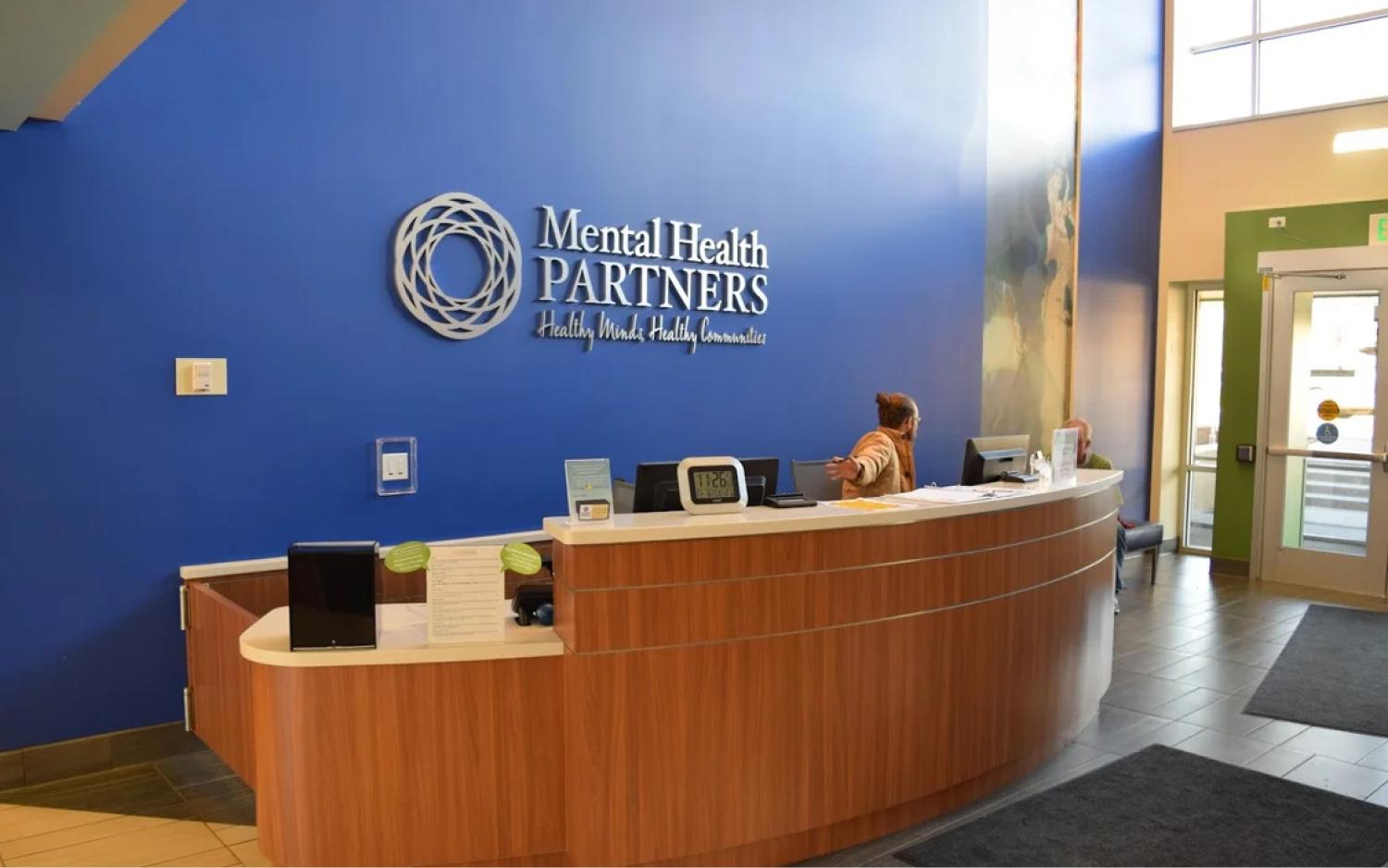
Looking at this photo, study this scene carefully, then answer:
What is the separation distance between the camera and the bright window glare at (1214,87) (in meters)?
9.72

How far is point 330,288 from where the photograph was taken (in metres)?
4.77

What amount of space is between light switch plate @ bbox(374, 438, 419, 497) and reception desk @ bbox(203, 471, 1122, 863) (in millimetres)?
1378

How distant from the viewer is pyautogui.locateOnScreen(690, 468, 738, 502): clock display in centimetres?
353

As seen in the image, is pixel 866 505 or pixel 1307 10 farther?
pixel 1307 10

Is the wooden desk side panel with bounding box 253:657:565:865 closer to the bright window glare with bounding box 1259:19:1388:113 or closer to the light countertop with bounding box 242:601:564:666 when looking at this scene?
the light countertop with bounding box 242:601:564:666

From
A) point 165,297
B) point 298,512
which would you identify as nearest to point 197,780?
point 298,512

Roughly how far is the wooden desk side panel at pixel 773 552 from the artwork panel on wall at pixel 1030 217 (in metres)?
4.59

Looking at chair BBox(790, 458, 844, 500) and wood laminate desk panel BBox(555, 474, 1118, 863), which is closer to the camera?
wood laminate desk panel BBox(555, 474, 1118, 863)

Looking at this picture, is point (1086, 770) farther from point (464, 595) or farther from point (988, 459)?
point (464, 595)

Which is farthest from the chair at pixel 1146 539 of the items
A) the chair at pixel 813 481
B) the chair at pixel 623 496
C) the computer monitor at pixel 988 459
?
the chair at pixel 623 496

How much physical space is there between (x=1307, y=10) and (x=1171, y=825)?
28.4 feet

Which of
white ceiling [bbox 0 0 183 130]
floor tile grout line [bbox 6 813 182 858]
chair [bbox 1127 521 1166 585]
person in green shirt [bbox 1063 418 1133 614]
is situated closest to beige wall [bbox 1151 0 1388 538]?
chair [bbox 1127 521 1166 585]

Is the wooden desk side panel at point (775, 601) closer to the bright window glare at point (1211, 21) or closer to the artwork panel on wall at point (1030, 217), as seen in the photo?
the artwork panel on wall at point (1030, 217)

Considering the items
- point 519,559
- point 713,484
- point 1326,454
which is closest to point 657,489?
point 713,484
